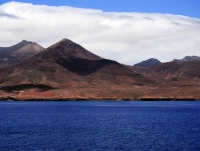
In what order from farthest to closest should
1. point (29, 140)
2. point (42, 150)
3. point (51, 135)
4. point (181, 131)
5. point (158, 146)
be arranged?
point (181, 131), point (51, 135), point (29, 140), point (158, 146), point (42, 150)

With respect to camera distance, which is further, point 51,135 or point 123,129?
point 123,129

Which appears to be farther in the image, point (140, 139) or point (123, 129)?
point (123, 129)

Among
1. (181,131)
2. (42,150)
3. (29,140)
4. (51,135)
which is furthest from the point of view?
(181,131)

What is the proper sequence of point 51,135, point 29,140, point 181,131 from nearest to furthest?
point 29,140 < point 51,135 < point 181,131

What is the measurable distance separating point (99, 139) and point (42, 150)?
11.7m

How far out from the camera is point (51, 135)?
61.2 metres

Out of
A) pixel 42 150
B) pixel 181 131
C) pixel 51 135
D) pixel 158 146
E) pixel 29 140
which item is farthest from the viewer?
pixel 181 131

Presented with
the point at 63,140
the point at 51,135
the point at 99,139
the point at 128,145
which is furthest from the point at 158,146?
the point at 51,135

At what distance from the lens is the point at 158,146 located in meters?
51.5

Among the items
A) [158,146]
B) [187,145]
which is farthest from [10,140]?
[187,145]

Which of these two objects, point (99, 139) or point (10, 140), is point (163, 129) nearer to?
point (99, 139)

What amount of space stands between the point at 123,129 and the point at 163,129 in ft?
24.4

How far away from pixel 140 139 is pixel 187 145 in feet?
25.9

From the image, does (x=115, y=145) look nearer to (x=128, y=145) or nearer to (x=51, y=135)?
(x=128, y=145)
